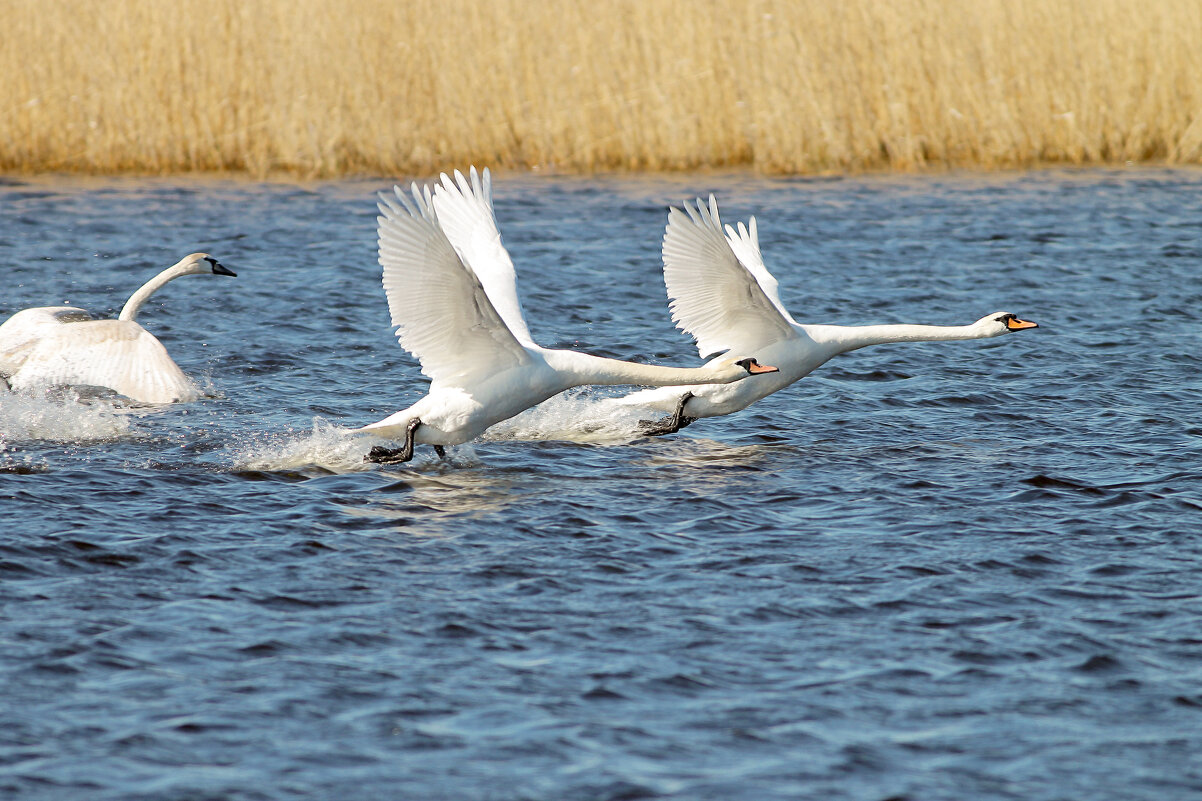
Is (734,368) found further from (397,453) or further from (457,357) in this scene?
(397,453)

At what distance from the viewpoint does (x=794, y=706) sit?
5.49 m

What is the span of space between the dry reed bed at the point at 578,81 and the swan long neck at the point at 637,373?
35.4 feet

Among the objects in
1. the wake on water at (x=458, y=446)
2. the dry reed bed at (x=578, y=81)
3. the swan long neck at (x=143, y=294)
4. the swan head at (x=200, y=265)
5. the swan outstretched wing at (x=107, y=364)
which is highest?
the dry reed bed at (x=578, y=81)

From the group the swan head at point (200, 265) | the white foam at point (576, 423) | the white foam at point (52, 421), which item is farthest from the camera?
the swan head at point (200, 265)

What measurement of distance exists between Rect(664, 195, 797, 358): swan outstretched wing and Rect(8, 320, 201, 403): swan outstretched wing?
133 inches

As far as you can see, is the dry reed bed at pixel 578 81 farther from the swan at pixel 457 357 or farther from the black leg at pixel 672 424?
the swan at pixel 457 357

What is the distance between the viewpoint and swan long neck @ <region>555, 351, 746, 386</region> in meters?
8.81

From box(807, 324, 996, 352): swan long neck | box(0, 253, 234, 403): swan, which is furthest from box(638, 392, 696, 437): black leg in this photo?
box(0, 253, 234, 403): swan

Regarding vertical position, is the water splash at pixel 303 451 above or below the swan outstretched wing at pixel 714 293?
below

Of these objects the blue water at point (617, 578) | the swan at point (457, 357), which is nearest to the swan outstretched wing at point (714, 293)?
the blue water at point (617, 578)

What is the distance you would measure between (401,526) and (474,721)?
2.70m

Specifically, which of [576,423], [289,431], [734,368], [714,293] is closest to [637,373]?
[734,368]

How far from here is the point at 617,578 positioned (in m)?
7.01

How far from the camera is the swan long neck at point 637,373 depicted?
8812 millimetres
